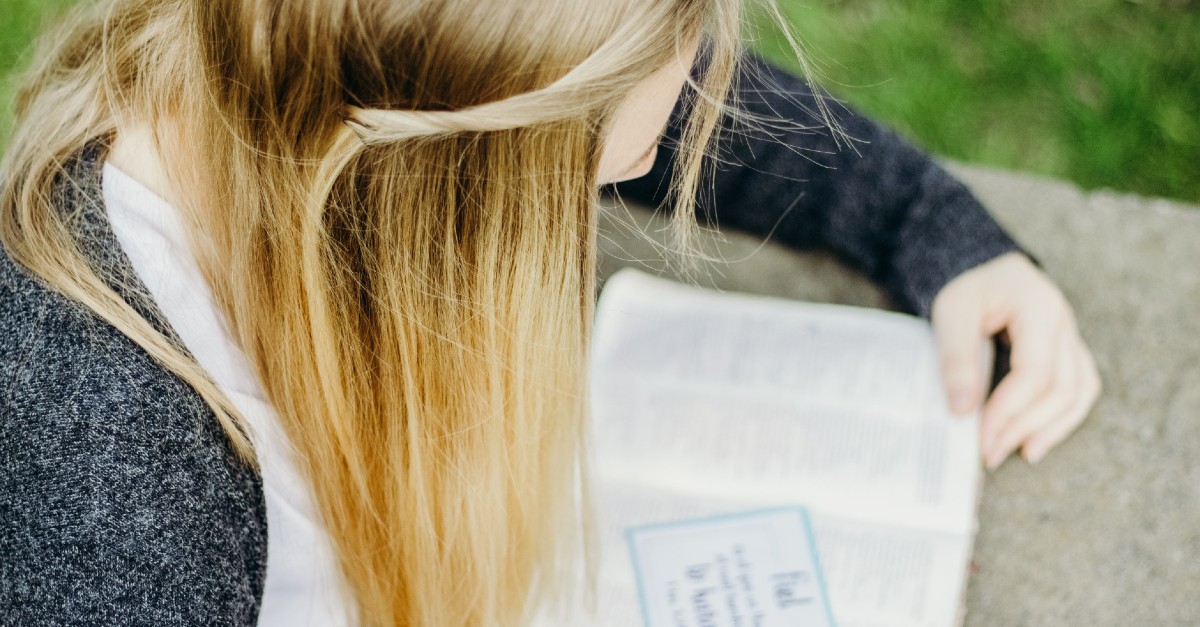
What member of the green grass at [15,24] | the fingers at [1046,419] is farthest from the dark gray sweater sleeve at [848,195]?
the green grass at [15,24]

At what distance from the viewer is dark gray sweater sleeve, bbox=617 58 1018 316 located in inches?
36.6

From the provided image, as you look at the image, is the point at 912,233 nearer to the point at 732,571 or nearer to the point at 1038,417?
the point at 1038,417

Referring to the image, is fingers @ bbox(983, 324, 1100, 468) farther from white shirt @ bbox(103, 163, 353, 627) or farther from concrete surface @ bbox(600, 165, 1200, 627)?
white shirt @ bbox(103, 163, 353, 627)

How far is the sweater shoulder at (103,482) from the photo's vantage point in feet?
1.88

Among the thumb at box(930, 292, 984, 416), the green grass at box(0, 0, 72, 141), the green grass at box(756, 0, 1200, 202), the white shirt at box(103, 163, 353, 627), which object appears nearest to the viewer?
the white shirt at box(103, 163, 353, 627)

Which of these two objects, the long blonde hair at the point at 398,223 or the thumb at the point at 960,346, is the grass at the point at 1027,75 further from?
the long blonde hair at the point at 398,223

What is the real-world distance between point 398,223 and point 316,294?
82mm

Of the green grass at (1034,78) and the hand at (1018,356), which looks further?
the green grass at (1034,78)

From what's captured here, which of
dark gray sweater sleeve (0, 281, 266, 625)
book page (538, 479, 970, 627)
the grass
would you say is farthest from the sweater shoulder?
the grass

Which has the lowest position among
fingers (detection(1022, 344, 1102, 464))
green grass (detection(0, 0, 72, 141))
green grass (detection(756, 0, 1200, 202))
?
green grass (detection(756, 0, 1200, 202))

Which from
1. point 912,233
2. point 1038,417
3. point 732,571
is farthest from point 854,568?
point 912,233

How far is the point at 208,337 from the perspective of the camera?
65 cm

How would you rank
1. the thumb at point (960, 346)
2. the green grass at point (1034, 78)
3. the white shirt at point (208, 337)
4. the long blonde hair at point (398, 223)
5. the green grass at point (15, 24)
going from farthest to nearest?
the green grass at point (15, 24)
the green grass at point (1034, 78)
the thumb at point (960, 346)
the white shirt at point (208, 337)
the long blonde hair at point (398, 223)

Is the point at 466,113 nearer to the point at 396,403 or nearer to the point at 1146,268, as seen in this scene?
the point at 396,403
